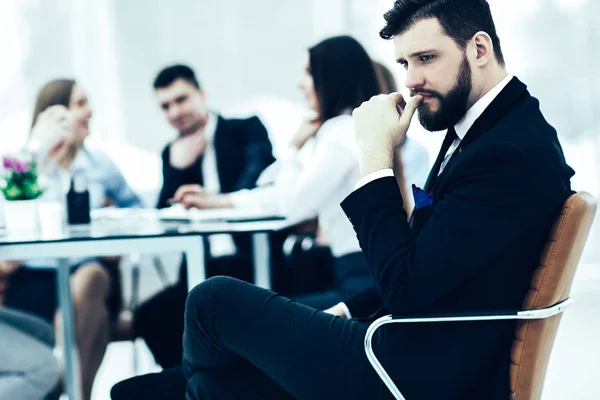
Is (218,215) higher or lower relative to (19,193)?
lower

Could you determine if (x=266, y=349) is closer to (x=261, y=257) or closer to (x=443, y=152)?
(x=443, y=152)

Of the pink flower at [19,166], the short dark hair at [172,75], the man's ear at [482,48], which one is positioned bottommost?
the pink flower at [19,166]

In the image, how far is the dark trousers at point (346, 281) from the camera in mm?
2125

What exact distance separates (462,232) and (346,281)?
1066 mm

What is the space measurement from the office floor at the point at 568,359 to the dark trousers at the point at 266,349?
1.52m

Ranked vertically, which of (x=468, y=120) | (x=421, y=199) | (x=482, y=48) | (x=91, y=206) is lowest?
(x=91, y=206)

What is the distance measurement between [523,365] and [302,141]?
7.16ft

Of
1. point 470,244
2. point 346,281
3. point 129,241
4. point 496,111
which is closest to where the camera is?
point 470,244

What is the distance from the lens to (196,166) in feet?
10.8

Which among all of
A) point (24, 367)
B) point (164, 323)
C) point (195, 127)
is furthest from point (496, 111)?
point (195, 127)

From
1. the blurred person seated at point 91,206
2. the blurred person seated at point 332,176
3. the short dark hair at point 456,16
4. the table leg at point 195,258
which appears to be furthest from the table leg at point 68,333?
the short dark hair at point 456,16

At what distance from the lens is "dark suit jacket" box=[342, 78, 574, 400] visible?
1.19m

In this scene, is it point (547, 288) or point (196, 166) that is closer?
point (547, 288)

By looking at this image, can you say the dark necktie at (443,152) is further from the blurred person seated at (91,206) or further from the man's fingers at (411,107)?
the blurred person seated at (91,206)
